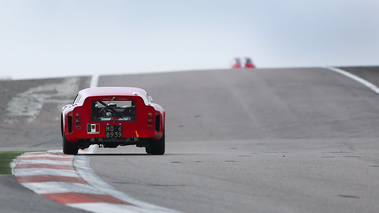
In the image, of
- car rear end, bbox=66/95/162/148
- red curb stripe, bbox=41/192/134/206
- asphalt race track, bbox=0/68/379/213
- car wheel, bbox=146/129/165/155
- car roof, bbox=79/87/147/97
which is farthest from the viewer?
car wheel, bbox=146/129/165/155

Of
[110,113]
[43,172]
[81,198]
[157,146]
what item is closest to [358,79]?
[157,146]

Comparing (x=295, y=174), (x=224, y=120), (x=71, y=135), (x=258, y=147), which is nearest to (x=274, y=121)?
(x=224, y=120)

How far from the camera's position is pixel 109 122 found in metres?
12.3

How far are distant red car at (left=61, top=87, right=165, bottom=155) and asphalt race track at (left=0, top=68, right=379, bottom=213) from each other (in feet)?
1.30

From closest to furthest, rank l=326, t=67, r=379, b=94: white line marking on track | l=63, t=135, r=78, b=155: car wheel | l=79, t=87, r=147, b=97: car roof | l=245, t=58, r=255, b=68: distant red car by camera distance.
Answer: l=79, t=87, r=147, b=97: car roof → l=63, t=135, r=78, b=155: car wheel → l=326, t=67, r=379, b=94: white line marking on track → l=245, t=58, r=255, b=68: distant red car

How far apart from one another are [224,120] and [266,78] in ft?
31.3

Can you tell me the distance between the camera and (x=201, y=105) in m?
28.3

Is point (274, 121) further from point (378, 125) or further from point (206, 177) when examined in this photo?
point (206, 177)

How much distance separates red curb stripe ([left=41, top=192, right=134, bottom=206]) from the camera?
21.3 ft

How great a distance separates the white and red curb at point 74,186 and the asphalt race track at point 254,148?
0.19 metres

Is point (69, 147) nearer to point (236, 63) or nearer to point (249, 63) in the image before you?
point (249, 63)

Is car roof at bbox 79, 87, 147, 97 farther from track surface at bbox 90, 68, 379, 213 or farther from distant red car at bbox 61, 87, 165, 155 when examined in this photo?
track surface at bbox 90, 68, 379, 213

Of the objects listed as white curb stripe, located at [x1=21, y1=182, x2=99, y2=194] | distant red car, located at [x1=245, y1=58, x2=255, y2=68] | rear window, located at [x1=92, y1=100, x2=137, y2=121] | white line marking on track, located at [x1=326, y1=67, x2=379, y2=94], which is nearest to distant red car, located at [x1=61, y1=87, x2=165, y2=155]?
rear window, located at [x1=92, y1=100, x2=137, y2=121]

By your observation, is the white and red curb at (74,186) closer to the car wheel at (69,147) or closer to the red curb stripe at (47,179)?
the red curb stripe at (47,179)
